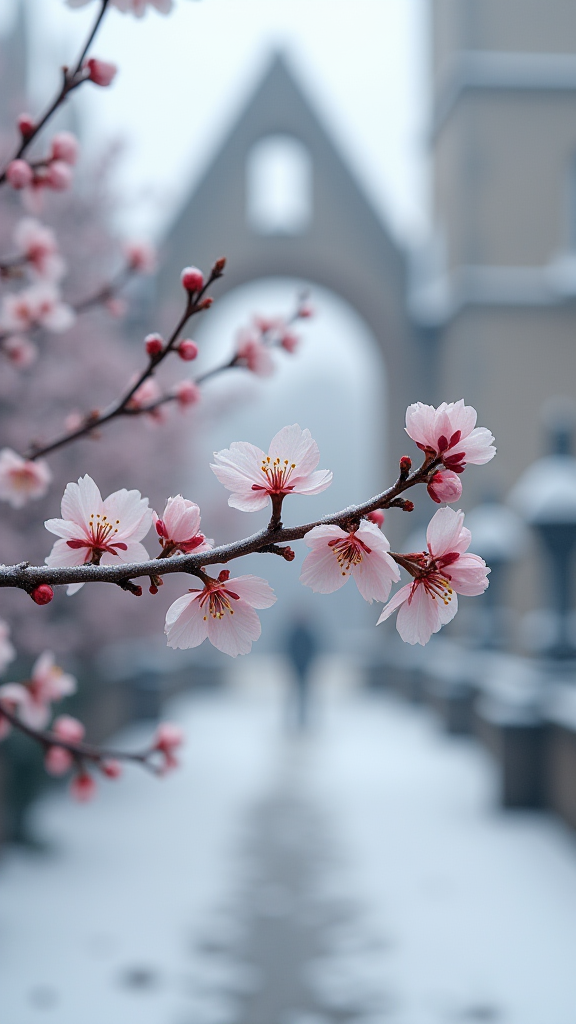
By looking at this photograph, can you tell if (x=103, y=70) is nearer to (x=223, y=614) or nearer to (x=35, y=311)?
(x=35, y=311)

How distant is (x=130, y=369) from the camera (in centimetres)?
814

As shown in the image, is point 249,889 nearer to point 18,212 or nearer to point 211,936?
point 211,936

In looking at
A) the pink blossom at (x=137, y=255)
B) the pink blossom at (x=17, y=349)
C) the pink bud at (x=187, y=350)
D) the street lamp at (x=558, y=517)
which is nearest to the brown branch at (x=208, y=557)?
the pink bud at (x=187, y=350)

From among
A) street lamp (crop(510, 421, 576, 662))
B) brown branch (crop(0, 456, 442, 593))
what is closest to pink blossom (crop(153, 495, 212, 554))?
brown branch (crop(0, 456, 442, 593))

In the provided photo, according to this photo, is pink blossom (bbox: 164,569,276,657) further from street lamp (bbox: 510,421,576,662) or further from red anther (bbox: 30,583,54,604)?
street lamp (bbox: 510,421,576,662)

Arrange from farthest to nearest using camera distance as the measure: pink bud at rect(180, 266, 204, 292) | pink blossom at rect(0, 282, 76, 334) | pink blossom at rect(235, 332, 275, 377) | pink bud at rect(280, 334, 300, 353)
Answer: pink blossom at rect(0, 282, 76, 334) → pink bud at rect(280, 334, 300, 353) → pink blossom at rect(235, 332, 275, 377) → pink bud at rect(180, 266, 204, 292)

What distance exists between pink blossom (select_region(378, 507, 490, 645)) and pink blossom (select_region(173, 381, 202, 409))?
1.45 m

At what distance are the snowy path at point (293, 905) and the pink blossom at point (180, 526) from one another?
9.73 ft

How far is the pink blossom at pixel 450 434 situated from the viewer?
1353 millimetres

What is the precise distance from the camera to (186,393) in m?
2.77

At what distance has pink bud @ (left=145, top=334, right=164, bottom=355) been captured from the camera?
2086 mm

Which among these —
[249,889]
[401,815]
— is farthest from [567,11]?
[249,889]

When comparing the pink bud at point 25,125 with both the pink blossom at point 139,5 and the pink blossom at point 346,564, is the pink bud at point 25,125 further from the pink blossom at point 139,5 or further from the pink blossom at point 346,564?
the pink blossom at point 346,564

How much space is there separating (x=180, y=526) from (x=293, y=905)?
173 inches
